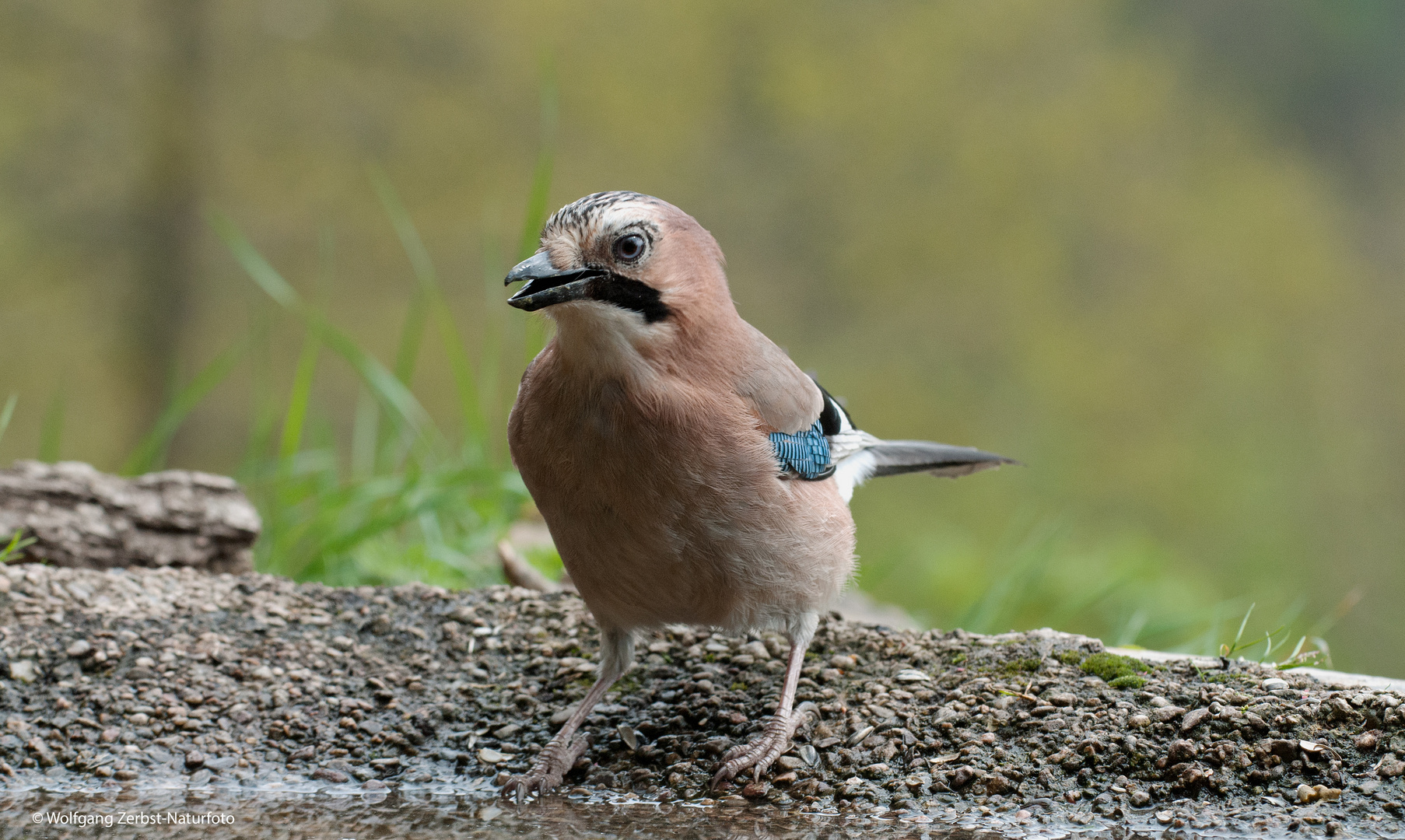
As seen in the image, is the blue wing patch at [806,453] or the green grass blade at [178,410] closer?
the blue wing patch at [806,453]

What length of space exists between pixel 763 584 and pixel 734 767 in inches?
19.4

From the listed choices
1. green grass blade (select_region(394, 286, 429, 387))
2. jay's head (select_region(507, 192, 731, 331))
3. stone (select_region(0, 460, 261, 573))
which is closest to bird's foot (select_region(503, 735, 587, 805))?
jay's head (select_region(507, 192, 731, 331))

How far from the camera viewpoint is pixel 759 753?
122 inches

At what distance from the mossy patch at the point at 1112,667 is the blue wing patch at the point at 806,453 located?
92cm

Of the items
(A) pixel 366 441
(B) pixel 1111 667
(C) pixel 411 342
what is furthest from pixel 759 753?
(A) pixel 366 441

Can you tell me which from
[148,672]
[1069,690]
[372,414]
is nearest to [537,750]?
[148,672]

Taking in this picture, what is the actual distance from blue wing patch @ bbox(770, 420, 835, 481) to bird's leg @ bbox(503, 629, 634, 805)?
68 cm

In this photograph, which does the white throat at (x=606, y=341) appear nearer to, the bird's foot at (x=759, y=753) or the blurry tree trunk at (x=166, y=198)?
the bird's foot at (x=759, y=753)

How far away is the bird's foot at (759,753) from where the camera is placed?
3059mm

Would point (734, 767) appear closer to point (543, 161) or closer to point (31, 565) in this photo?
point (31, 565)

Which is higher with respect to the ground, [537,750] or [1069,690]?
[1069,690]

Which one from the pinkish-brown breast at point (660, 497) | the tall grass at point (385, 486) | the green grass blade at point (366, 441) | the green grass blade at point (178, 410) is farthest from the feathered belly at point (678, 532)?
the green grass blade at point (366, 441)

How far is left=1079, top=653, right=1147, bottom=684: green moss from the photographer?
327 centimetres

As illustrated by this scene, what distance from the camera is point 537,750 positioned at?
334 centimetres
